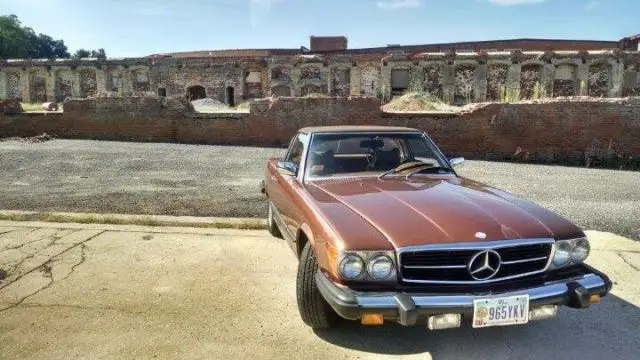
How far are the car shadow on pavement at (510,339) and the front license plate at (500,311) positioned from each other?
0.40 metres

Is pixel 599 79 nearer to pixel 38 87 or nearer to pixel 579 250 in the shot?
pixel 579 250

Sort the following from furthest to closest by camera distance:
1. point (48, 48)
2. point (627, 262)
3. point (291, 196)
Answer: point (48, 48), point (627, 262), point (291, 196)

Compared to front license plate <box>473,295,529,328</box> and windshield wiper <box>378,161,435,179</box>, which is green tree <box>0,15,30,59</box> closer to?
windshield wiper <box>378,161,435,179</box>

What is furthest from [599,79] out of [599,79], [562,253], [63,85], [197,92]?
[63,85]

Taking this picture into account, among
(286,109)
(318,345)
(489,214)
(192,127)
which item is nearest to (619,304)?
(489,214)

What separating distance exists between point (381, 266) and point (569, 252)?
4.37 ft

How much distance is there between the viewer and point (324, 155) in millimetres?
4512

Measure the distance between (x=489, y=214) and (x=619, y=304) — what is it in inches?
66.6

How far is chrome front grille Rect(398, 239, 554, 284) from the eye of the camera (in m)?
2.89

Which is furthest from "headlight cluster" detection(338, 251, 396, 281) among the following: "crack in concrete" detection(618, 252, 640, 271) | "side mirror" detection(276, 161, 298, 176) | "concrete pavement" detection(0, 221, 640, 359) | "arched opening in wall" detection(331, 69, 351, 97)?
"arched opening in wall" detection(331, 69, 351, 97)

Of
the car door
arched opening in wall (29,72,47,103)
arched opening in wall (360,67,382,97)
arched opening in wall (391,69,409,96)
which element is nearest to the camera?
the car door

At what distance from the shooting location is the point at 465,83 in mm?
30000

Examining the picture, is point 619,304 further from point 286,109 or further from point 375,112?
point 286,109

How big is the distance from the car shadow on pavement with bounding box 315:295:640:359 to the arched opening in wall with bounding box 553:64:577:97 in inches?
1146
